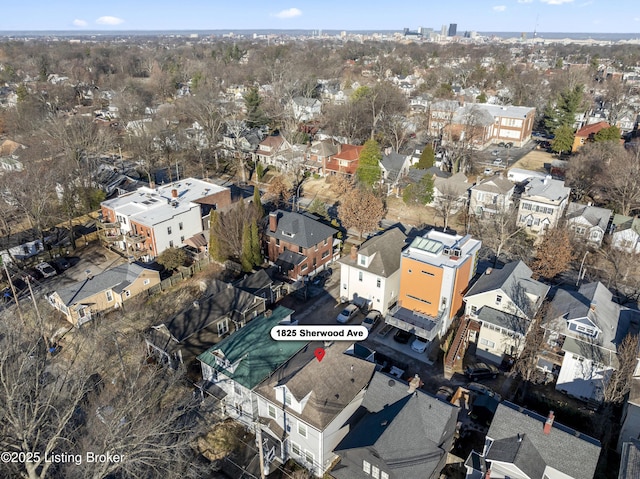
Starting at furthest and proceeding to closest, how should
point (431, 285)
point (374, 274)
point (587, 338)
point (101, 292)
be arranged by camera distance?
1. point (101, 292)
2. point (374, 274)
3. point (431, 285)
4. point (587, 338)

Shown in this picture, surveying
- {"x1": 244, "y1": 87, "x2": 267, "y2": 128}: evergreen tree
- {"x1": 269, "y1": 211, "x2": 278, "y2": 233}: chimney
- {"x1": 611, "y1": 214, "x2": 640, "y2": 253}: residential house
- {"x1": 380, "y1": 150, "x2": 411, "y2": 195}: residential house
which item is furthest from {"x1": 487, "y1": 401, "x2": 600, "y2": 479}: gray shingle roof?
{"x1": 244, "y1": 87, "x2": 267, "y2": 128}: evergreen tree

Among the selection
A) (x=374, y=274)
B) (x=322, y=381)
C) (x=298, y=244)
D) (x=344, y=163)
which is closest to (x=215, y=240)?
(x=298, y=244)

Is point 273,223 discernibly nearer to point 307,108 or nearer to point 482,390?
point 482,390

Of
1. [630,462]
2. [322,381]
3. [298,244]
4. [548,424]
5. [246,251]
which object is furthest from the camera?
[298,244]

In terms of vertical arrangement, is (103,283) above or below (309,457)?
above

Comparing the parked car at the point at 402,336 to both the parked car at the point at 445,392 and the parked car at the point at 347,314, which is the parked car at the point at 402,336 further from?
the parked car at the point at 445,392

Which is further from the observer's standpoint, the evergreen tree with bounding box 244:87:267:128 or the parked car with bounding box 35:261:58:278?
the evergreen tree with bounding box 244:87:267:128

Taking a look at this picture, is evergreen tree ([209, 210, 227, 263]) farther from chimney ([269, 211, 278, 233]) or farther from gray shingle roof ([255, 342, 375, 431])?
gray shingle roof ([255, 342, 375, 431])
